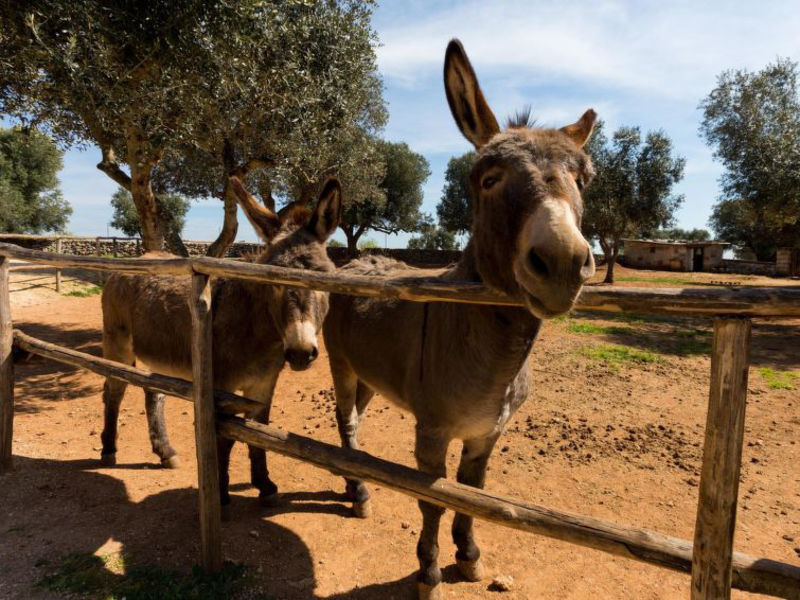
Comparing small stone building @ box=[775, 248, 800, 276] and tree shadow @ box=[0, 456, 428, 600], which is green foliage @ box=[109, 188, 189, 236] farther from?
small stone building @ box=[775, 248, 800, 276]

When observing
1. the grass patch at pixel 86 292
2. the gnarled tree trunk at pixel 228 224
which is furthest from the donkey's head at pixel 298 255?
the grass patch at pixel 86 292

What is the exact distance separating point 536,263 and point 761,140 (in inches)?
696

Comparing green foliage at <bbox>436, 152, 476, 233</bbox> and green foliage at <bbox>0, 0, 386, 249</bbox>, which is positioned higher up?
green foliage at <bbox>436, 152, 476, 233</bbox>

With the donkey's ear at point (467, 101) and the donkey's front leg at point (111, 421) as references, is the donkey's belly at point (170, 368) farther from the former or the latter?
the donkey's ear at point (467, 101)


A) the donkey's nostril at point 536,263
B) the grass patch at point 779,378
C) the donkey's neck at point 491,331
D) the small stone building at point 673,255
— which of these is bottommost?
the grass patch at point 779,378

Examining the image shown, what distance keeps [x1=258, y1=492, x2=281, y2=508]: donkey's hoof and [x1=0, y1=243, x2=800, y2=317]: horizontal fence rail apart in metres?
2.36

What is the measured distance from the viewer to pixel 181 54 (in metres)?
6.84

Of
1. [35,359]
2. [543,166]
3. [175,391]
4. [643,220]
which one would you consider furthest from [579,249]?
[643,220]

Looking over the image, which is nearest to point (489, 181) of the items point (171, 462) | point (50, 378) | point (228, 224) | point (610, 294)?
point (610, 294)

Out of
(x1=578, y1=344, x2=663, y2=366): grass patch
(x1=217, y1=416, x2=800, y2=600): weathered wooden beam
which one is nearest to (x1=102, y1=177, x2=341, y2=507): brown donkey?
(x1=217, y1=416, x2=800, y2=600): weathered wooden beam

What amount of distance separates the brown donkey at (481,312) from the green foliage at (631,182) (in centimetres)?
2390

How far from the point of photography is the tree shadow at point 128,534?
3.13 m

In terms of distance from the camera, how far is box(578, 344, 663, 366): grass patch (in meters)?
8.93

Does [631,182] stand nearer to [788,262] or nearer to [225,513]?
[788,262]
